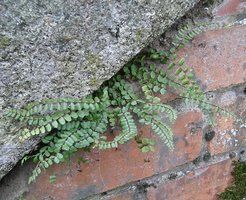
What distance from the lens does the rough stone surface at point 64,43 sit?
0.89 metres

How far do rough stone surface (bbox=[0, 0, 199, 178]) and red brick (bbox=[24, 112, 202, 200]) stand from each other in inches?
6.1

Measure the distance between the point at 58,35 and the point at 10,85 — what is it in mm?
147

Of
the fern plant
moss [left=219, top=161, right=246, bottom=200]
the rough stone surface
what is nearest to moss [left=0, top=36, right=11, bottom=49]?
the rough stone surface

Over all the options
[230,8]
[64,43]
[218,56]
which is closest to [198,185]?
[218,56]

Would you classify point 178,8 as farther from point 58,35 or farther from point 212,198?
point 212,198

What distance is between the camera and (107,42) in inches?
38.1

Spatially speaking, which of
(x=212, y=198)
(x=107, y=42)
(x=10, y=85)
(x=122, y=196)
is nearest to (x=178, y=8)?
(x=107, y=42)

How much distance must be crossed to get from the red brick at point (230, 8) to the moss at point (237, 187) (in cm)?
52

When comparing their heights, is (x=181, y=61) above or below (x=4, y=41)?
below

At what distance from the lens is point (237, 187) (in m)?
1.47

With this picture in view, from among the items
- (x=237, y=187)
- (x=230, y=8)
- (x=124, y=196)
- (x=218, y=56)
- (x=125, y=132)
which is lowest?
(x=237, y=187)

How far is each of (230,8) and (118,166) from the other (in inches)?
20.7

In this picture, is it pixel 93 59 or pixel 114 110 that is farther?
pixel 114 110

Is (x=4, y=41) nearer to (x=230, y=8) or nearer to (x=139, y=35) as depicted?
(x=139, y=35)
